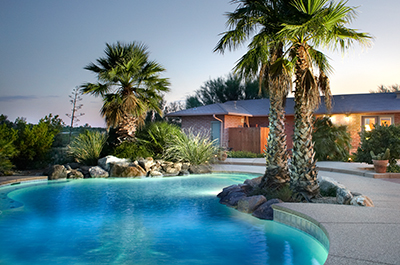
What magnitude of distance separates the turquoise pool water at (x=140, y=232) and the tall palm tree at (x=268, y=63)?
171 cm

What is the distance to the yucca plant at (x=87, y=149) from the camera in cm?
1277

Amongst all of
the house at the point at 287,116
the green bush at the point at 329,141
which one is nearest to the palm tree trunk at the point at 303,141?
the green bush at the point at 329,141

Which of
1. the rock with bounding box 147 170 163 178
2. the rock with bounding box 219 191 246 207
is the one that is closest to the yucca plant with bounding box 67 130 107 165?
the rock with bounding box 147 170 163 178

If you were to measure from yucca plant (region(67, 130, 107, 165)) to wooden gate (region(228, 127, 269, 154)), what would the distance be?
924cm

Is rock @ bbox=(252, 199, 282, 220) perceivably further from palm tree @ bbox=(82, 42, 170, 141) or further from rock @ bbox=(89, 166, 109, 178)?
palm tree @ bbox=(82, 42, 170, 141)

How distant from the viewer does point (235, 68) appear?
757 centimetres

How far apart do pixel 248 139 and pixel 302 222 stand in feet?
47.7

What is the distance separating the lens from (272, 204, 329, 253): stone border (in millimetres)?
4180

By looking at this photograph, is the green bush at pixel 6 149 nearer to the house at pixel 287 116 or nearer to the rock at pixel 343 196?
the rock at pixel 343 196

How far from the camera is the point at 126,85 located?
13.8 meters

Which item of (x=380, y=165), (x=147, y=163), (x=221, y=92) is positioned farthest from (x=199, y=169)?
(x=221, y=92)

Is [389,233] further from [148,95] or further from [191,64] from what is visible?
[191,64]

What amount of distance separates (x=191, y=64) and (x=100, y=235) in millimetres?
16078

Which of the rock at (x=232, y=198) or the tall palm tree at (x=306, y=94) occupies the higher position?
the tall palm tree at (x=306, y=94)
